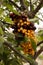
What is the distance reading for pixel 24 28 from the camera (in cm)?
74

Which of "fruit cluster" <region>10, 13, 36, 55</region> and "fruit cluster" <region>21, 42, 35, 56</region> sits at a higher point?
"fruit cluster" <region>10, 13, 36, 55</region>

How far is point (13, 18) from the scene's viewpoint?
30.9 inches

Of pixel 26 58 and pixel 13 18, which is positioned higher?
pixel 13 18

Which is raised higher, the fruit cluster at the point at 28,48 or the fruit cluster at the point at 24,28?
the fruit cluster at the point at 24,28

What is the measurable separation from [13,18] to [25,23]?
0.19 ft

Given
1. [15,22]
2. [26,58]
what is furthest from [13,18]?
[26,58]

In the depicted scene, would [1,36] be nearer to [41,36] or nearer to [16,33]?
[16,33]

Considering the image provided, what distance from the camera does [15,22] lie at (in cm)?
76

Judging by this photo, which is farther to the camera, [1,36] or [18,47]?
[18,47]

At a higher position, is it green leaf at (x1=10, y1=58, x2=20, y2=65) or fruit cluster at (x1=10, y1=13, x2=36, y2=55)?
fruit cluster at (x1=10, y1=13, x2=36, y2=55)

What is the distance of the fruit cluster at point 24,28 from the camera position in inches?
28.8

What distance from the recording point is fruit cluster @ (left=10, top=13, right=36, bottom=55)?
2.40ft

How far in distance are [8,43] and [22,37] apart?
5cm

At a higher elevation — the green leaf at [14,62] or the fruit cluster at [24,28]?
the fruit cluster at [24,28]
